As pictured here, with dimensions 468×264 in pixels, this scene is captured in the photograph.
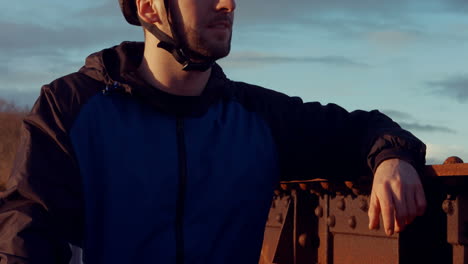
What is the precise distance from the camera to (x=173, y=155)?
3.74 metres

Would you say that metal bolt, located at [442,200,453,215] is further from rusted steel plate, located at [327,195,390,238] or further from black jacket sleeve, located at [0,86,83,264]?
black jacket sleeve, located at [0,86,83,264]

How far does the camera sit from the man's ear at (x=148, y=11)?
13.4 ft

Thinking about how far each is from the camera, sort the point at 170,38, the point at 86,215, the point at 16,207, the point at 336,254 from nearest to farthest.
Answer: the point at 16,207, the point at 86,215, the point at 170,38, the point at 336,254

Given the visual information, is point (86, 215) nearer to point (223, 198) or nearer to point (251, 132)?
point (223, 198)

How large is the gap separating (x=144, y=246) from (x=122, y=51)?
0.92m

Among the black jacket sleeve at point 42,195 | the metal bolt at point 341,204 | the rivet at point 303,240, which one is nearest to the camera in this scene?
the black jacket sleeve at point 42,195

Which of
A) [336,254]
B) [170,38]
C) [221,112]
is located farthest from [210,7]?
[336,254]

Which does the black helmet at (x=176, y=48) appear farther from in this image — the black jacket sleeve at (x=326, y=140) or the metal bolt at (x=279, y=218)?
the metal bolt at (x=279, y=218)

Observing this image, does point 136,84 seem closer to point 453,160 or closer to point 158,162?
point 158,162

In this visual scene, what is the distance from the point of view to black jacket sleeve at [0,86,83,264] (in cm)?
332

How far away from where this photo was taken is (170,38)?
3.93 meters

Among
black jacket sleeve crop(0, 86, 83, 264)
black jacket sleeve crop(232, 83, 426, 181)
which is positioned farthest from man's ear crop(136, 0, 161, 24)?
black jacket sleeve crop(0, 86, 83, 264)

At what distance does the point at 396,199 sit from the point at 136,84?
4.13 ft

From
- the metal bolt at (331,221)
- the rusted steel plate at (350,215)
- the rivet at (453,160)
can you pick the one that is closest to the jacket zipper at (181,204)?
the rivet at (453,160)
